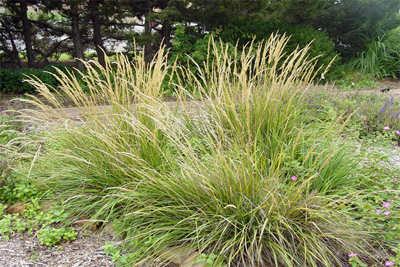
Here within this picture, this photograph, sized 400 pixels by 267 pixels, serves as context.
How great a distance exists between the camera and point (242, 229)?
77.7 inches

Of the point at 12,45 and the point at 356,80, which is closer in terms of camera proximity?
the point at 356,80

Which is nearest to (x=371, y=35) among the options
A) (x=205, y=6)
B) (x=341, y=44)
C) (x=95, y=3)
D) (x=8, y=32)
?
(x=341, y=44)

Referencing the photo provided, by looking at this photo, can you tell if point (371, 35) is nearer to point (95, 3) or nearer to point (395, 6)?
point (395, 6)

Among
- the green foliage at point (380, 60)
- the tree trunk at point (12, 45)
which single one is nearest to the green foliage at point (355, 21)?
the green foliage at point (380, 60)

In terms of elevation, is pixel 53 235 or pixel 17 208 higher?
pixel 53 235

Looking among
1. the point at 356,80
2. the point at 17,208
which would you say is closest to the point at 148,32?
the point at 17,208

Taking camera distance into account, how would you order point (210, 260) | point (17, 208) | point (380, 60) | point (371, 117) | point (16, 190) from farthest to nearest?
1. point (380, 60)
2. point (371, 117)
3. point (16, 190)
4. point (17, 208)
5. point (210, 260)

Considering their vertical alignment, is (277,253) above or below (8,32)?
above

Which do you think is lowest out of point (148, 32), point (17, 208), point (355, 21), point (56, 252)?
point (17, 208)

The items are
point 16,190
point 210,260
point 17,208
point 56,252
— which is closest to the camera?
point 210,260

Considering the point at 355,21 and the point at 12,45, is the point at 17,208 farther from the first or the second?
the point at 355,21

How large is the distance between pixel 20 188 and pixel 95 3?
774 centimetres

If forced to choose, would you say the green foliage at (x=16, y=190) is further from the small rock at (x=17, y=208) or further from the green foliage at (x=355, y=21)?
the green foliage at (x=355, y=21)

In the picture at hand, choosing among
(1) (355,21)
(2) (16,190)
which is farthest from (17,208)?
(1) (355,21)
